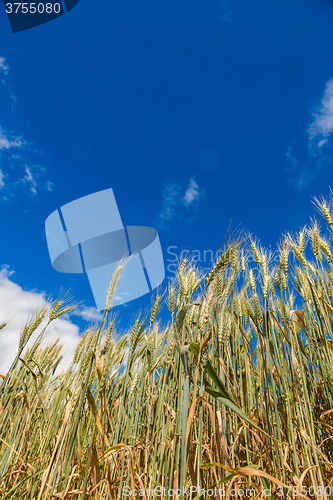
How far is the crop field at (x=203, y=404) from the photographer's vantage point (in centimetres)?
90

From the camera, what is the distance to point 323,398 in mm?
1486

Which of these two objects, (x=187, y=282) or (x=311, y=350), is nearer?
(x=187, y=282)

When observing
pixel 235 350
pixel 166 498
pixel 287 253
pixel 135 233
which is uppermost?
pixel 135 233

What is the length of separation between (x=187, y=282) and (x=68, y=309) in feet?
3.31

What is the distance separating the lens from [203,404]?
3.09 ft

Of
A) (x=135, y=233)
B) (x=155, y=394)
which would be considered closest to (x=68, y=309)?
(x=155, y=394)

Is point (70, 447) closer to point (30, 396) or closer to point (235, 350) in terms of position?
point (235, 350)

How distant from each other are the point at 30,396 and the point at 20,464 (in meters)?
0.39

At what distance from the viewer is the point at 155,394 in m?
1.49

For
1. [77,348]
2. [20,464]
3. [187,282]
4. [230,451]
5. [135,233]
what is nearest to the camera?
[230,451]

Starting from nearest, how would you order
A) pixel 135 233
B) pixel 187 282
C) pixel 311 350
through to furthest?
pixel 187 282, pixel 311 350, pixel 135 233

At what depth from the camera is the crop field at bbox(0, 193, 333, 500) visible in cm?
90

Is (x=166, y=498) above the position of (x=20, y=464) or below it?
below

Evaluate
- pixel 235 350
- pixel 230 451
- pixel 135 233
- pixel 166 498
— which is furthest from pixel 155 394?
pixel 135 233
